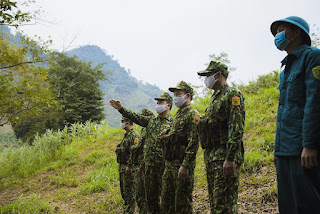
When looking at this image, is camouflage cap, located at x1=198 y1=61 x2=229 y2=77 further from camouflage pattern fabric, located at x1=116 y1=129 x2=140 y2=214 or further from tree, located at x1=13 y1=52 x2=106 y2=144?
tree, located at x1=13 y1=52 x2=106 y2=144

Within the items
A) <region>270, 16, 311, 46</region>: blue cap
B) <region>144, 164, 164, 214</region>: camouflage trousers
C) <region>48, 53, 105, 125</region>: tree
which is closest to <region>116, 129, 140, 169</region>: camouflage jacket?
<region>144, 164, 164, 214</region>: camouflage trousers

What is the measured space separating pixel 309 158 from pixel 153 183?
8.64 ft

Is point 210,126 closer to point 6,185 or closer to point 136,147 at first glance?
point 136,147

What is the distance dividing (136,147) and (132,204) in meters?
1.18

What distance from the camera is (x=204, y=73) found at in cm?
298

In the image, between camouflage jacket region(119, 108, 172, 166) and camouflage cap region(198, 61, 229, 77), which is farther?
camouflage jacket region(119, 108, 172, 166)

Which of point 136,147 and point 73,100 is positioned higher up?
point 73,100

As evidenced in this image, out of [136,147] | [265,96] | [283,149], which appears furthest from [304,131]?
[265,96]

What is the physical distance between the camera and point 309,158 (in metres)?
1.69

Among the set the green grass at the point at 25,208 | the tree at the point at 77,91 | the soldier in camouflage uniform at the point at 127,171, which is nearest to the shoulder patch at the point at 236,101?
the soldier in camouflage uniform at the point at 127,171

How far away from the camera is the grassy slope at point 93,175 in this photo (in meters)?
4.61

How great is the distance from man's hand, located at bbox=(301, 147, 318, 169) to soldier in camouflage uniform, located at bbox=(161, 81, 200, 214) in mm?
1554

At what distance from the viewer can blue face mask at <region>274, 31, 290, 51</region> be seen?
215cm

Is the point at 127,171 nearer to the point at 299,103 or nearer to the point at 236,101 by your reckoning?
the point at 236,101
